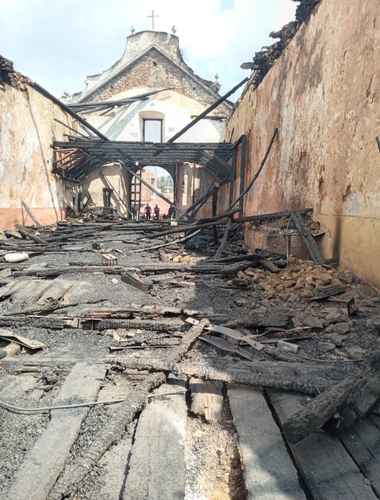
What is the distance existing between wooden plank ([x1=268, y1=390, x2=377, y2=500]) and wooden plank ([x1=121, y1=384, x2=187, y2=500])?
0.63 metres

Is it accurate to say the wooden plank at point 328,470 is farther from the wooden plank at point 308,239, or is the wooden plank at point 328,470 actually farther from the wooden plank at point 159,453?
the wooden plank at point 308,239

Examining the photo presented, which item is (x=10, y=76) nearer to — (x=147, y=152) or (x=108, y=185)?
(x=147, y=152)

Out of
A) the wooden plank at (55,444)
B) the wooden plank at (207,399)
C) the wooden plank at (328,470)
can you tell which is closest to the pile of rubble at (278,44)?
the wooden plank at (207,399)

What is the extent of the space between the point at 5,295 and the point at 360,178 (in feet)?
17.3

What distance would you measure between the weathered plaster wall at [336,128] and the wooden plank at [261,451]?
2.92 m

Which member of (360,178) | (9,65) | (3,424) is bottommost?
(3,424)

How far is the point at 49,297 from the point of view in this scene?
429 cm

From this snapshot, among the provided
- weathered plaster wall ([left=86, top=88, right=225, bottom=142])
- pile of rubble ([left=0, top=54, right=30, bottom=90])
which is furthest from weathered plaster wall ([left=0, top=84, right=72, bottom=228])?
weathered plaster wall ([left=86, top=88, right=225, bottom=142])

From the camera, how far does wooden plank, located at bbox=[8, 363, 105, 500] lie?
4.96ft

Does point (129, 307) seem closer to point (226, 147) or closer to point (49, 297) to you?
point (49, 297)

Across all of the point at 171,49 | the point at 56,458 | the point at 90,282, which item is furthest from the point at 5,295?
the point at 171,49

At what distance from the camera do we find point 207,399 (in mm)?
2236

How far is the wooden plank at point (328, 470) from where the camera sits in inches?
60.2

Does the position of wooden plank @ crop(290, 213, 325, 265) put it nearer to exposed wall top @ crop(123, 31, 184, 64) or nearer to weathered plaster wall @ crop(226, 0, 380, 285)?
weathered plaster wall @ crop(226, 0, 380, 285)
